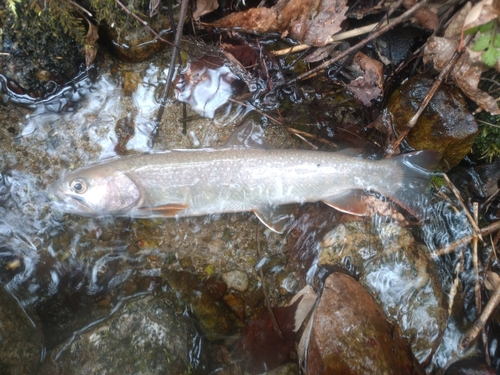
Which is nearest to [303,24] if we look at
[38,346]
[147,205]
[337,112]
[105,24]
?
[337,112]

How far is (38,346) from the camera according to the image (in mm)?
3516

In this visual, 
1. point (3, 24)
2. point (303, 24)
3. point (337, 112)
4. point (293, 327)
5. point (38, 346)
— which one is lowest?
point (38, 346)

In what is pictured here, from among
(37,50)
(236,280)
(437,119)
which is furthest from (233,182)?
(37,50)

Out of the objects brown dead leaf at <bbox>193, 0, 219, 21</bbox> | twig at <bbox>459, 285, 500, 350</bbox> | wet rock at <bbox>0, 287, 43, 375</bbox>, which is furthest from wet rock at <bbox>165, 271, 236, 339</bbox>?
brown dead leaf at <bbox>193, 0, 219, 21</bbox>

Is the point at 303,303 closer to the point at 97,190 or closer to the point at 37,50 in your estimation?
the point at 97,190

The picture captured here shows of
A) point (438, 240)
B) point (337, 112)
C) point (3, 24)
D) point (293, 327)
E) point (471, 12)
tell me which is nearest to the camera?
point (471, 12)

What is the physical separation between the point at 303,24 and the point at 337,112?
3.30 ft

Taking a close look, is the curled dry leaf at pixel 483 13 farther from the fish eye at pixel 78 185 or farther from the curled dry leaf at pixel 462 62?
the fish eye at pixel 78 185

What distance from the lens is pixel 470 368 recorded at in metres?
3.48

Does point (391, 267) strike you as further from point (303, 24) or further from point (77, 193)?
point (77, 193)

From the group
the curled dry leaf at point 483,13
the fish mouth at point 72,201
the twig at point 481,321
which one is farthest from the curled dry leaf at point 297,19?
the twig at point 481,321

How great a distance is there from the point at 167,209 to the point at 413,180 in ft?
8.12

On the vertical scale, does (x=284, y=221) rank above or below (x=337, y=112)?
below

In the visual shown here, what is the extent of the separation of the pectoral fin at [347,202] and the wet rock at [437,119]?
80 centimetres
